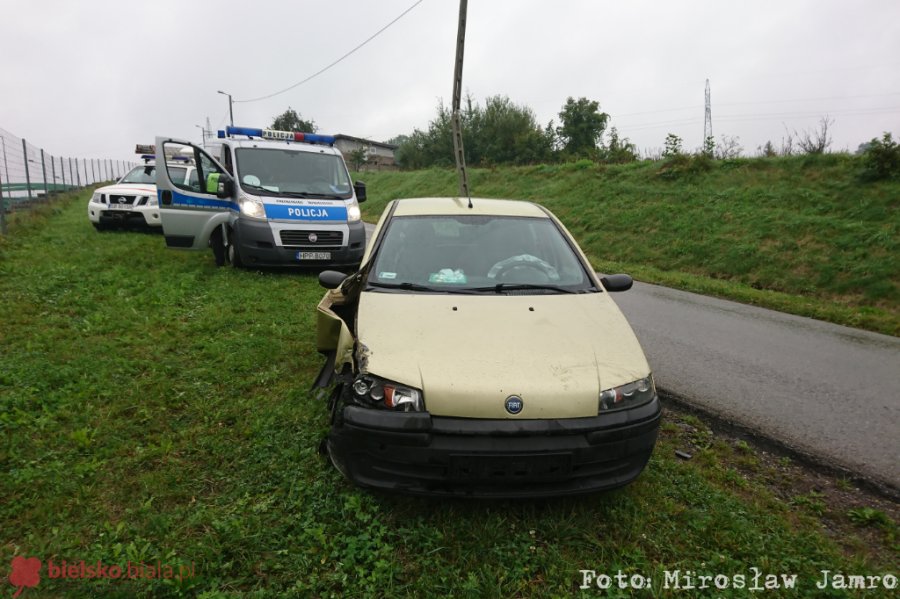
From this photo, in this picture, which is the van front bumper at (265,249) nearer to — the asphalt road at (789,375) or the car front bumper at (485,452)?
the asphalt road at (789,375)

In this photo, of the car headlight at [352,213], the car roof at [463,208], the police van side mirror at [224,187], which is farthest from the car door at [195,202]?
the car roof at [463,208]

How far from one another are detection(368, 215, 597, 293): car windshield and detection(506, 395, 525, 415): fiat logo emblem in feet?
3.67

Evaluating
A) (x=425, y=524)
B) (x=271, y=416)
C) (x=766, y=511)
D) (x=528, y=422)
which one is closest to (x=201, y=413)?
(x=271, y=416)

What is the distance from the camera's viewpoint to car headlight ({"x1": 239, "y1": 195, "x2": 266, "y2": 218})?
815 cm

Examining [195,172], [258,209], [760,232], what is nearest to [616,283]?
[258,209]

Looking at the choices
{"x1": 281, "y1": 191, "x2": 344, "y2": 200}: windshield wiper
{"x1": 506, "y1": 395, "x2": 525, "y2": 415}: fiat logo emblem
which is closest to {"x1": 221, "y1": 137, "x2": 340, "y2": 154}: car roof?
{"x1": 281, "y1": 191, "x2": 344, "y2": 200}: windshield wiper

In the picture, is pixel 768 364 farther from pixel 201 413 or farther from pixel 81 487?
pixel 81 487

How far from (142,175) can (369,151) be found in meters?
54.3

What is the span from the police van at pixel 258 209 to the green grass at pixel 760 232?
5.72 metres

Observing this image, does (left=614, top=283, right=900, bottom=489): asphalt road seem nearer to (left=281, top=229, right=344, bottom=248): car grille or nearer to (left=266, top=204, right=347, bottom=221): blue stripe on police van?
(left=281, top=229, right=344, bottom=248): car grille

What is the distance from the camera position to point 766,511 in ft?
9.56

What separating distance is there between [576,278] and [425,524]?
1.98 meters

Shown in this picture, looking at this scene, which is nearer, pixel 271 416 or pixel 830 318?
pixel 271 416

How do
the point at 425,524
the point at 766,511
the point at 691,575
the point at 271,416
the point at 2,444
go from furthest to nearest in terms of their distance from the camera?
the point at 271,416 < the point at 2,444 < the point at 766,511 < the point at 425,524 < the point at 691,575
